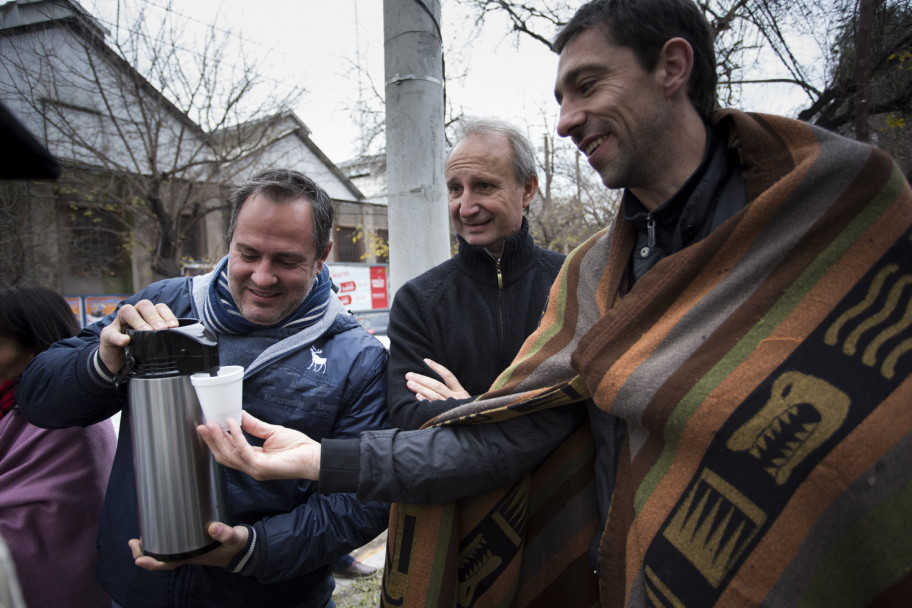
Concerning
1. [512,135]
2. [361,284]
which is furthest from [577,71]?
[361,284]

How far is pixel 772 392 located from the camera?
962 millimetres

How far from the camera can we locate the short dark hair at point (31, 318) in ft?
6.80

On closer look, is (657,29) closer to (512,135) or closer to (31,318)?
(512,135)

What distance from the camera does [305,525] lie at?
156cm

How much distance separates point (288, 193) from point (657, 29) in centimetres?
123

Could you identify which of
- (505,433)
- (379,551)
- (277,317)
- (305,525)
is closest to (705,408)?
(505,433)

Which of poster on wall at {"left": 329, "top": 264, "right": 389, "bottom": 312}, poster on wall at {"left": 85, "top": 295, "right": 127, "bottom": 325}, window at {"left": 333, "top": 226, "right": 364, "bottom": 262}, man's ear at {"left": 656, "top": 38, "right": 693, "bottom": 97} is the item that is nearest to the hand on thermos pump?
man's ear at {"left": 656, "top": 38, "right": 693, "bottom": 97}

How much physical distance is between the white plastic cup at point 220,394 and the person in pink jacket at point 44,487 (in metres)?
1.07

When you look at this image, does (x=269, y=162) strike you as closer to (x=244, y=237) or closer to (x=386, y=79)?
(x=386, y=79)

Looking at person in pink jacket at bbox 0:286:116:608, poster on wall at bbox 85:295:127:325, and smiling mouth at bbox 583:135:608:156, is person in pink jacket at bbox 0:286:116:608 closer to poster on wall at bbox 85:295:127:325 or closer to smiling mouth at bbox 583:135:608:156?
smiling mouth at bbox 583:135:608:156

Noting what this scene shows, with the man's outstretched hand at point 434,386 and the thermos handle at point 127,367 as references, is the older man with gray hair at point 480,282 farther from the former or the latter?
the thermos handle at point 127,367

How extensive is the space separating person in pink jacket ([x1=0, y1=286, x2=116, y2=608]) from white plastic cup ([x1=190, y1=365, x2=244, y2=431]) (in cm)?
107

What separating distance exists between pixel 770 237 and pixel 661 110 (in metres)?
0.43

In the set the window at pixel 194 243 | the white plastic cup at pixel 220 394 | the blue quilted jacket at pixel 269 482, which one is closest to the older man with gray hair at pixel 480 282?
the blue quilted jacket at pixel 269 482
